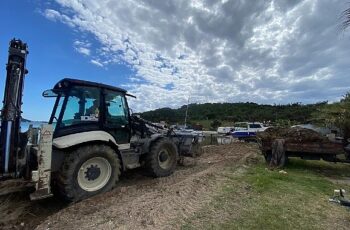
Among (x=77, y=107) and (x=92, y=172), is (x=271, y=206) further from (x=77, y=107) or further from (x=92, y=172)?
(x=77, y=107)

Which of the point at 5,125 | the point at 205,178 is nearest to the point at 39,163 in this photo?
the point at 5,125

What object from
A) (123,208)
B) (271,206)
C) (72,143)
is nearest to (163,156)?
(72,143)

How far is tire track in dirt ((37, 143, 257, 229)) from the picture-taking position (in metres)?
4.57

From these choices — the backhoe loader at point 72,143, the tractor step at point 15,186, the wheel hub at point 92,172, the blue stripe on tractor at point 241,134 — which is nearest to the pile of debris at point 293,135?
the backhoe loader at point 72,143

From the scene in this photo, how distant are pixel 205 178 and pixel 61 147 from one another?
141 inches

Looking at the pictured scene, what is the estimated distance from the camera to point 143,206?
5.25 m

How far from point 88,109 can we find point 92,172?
153cm

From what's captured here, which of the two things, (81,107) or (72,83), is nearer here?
(72,83)

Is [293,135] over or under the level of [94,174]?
over

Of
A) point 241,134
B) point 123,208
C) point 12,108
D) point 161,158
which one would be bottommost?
point 123,208

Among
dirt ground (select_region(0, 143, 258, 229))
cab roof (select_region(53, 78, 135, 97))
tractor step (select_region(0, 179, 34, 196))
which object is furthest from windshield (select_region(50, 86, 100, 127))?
dirt ground (select_region(0, 143, 258, 229))

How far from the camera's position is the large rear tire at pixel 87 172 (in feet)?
18.8

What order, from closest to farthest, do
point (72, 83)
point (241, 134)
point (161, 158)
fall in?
point (72, 83), point (161, 158), point (241, 134)

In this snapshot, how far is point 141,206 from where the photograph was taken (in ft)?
17.3
